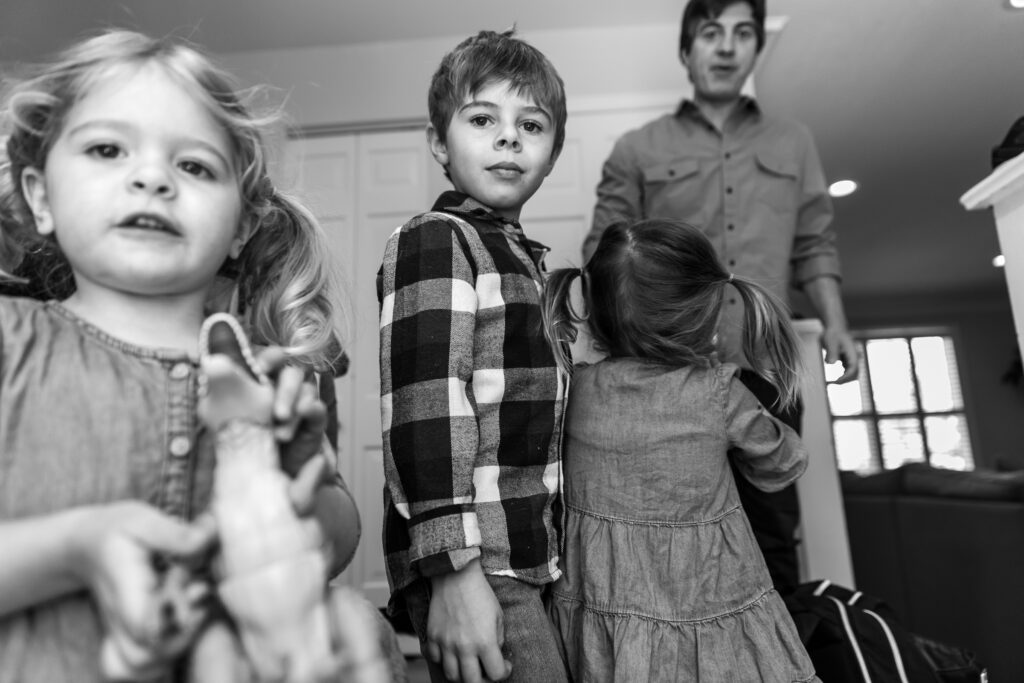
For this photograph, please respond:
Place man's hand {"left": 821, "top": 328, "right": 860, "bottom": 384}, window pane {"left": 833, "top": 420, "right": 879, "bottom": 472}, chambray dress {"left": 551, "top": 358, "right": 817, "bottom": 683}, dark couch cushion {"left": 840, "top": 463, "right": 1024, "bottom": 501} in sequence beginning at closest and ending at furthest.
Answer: chambray dress {"left": 551, "top": 358, "right": 817, "bottom": 683} → man's hand {"left": 821, "top": 328, "right": 860, "bottom": 384} → dark couch cushion {"left": 840, "top": 463, "right": 1024, "bottom": 501} → window pane {"left": 833, "top": 420, "right": 879, "bottom": 472}

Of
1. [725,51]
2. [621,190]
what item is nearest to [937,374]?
[725,51]

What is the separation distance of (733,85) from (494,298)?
113 centimetres

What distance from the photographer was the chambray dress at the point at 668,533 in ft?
2.80

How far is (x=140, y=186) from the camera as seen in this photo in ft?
1.68

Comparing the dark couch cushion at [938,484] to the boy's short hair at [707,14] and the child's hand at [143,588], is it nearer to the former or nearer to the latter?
the boy's short hair at [707,14]

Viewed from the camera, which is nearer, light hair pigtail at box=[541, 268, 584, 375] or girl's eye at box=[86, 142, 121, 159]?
girl's eye at box=[86, 142, 121, 159]

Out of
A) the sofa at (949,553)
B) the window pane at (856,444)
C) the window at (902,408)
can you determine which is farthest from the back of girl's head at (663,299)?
the window pane at (856,444)

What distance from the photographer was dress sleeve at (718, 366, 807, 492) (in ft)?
3.10

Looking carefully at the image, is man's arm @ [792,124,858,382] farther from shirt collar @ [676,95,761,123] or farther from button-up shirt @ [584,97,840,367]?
shirt collar @ [676,95,761,123]

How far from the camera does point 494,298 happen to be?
2.75 ft

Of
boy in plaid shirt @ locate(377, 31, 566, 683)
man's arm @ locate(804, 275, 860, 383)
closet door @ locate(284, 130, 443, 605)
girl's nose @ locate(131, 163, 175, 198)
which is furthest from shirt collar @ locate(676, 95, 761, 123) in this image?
girl's nose @ locate(131, 163, 175, 198)

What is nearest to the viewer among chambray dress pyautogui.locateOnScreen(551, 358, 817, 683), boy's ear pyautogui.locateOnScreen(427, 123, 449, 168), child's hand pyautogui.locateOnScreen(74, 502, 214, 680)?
child's hand pyautogui.locateOnScreen(74, 502, 214, 680)

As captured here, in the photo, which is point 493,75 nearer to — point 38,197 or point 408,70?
point 38,197

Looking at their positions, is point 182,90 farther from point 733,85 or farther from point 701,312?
point 733,85
